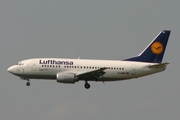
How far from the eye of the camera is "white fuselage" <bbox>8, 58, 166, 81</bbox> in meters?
65.6

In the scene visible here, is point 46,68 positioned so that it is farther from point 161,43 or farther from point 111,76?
point 161,43

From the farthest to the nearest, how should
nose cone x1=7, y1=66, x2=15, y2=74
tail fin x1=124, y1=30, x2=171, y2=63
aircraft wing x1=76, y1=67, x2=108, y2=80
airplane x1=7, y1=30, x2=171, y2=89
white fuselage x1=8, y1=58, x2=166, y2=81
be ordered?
1. tail fin x1=124, y1=30, x2=171, y2=63
2. nose cone x1=7, y1=66, x2=15, y2=74
3. white fuselage x1=8, y1=58, x2=166, y2=81
4. airplane x1=7, y1=30, x2=171, y2=89
5. aircraft wing x1=76, y1=67, x2=108, y2=80

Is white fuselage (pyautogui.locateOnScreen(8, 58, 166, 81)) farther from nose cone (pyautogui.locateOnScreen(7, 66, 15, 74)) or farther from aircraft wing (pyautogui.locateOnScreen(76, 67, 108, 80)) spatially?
aircraft wing (pyautogui.locateOnScreen(76, 67, 108, 80))

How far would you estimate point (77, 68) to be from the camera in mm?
66250

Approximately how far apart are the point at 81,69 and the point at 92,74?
186 centimetres

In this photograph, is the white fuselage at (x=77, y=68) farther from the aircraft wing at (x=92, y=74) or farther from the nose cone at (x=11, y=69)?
the aircraft wing at (x=92, y=74)

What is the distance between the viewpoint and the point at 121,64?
66.9 m

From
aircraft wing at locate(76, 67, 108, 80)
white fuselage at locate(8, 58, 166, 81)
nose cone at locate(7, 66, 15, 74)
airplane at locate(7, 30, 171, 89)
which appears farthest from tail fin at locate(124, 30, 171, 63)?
nose cone at locate(7, 66, 15, 74)

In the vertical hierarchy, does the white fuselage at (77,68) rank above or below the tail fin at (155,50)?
below

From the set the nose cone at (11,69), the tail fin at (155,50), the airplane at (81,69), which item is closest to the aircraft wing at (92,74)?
the airplane at (81,69)

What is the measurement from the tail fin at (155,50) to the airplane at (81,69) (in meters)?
1.15

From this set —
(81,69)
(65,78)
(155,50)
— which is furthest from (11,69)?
(155,50)

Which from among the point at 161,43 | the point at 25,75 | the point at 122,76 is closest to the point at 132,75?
the point at 122,76

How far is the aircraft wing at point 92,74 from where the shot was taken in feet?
211
